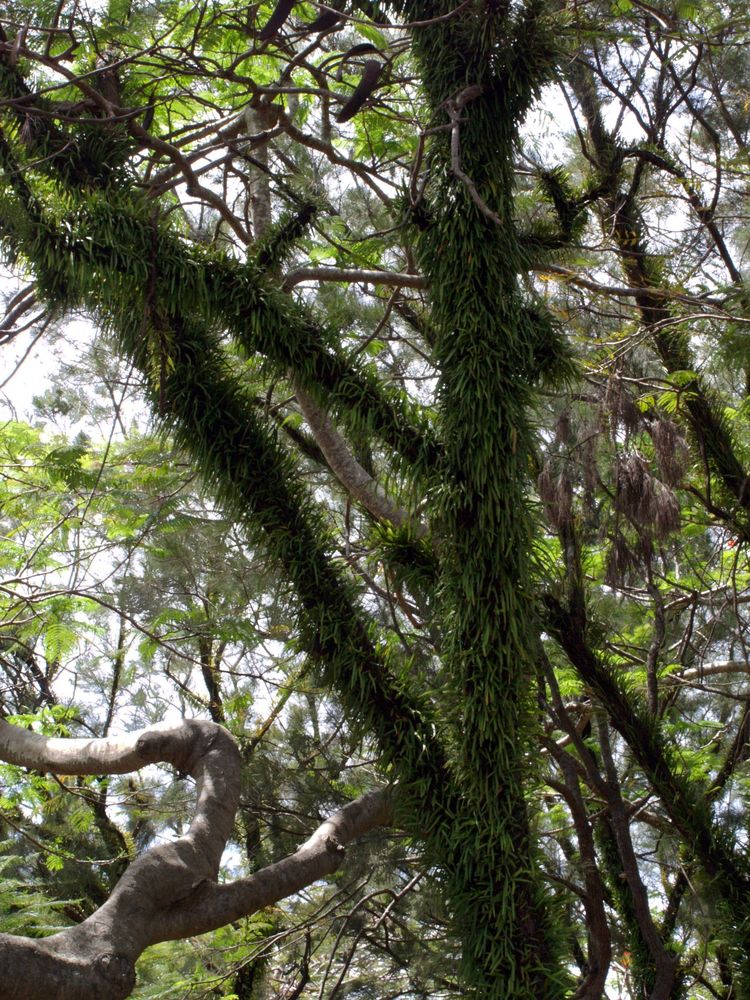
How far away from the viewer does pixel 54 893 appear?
776 centimetres

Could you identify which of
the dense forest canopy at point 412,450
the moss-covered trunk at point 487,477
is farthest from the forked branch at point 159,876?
the moss-covered trunk at point 487,477

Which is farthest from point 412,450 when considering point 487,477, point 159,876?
point 159,876

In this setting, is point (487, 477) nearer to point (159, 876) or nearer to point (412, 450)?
point (412, 450)

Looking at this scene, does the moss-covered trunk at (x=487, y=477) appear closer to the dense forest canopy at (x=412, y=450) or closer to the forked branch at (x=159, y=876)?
the dense forest canopy at (x=412, y=450)

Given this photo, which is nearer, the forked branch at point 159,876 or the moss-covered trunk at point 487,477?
the forked branch at point 159,876

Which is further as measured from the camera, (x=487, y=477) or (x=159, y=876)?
(x=487, y=477)

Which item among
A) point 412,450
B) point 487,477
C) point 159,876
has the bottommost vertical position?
point 159,876

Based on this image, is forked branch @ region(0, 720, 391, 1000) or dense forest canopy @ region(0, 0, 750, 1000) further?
dense forest canopy @ region(0, 0, 750, 1000)

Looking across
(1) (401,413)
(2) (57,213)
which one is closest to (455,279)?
(1) (401,413)

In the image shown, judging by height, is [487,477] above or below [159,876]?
above

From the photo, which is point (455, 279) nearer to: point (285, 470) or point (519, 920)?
point (285, 470)

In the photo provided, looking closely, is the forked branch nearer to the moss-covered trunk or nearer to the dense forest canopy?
the dense forest canopy

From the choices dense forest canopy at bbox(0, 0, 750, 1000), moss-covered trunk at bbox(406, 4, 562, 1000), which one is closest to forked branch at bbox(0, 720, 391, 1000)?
dense forest canopy at bbox(0, 0, 750, 1000)

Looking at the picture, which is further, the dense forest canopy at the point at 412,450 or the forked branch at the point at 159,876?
the dense forest canopy at the point at 412,450
